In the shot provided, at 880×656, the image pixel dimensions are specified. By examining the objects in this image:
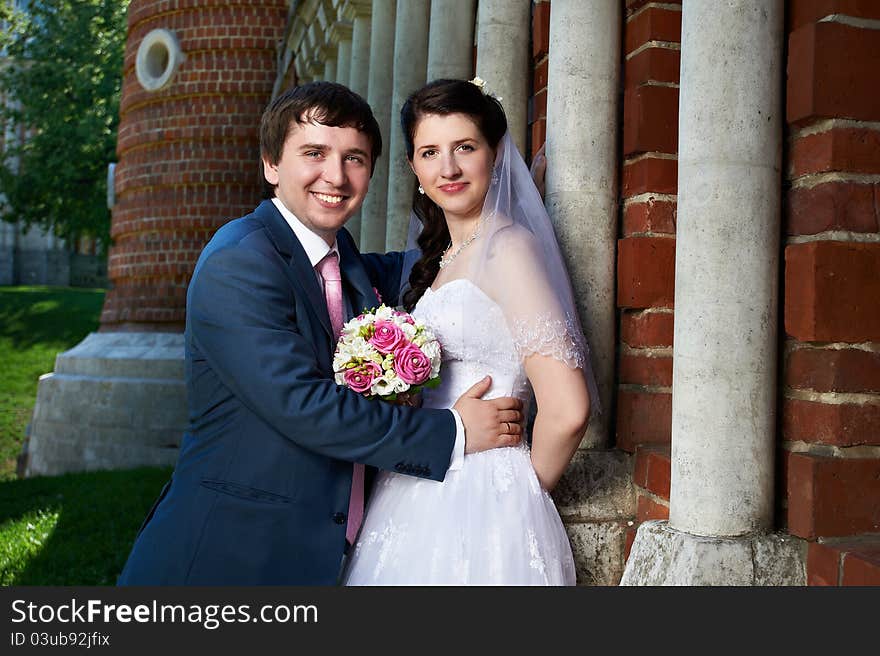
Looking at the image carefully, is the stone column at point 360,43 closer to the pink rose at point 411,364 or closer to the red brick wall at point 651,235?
the red brick wall at point 651,235

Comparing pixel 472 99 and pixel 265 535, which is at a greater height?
pixel 472 99

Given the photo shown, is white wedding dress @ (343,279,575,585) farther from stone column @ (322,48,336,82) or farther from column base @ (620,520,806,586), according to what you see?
stone column @ (322,48,336,82)

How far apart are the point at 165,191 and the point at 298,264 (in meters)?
7.97

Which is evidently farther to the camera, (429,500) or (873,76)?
(429,500)

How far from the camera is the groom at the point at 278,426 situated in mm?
2092

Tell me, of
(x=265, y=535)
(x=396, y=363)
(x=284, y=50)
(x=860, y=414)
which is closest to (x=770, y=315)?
(x=860, y=414)

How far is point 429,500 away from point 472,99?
44.2 inches

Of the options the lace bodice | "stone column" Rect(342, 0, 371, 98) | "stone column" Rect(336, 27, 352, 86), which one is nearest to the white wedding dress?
the lace bodice

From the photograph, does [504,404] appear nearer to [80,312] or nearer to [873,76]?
[873,76]

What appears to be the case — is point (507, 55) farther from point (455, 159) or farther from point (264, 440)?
point (264, 440)

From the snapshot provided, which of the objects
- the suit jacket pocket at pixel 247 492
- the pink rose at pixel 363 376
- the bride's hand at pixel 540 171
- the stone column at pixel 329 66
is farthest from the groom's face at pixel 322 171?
the stone column at pixel 329 66

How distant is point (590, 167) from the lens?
2498 millimetres

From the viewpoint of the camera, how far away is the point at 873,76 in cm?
194

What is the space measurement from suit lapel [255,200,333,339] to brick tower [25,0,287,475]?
722 cm
